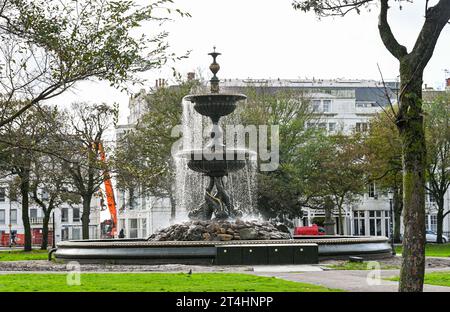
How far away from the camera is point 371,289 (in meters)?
15.4

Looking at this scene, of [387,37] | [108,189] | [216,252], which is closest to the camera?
[387,37]

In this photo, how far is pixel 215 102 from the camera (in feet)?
95.3

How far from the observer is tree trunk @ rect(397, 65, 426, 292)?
39.6 feet

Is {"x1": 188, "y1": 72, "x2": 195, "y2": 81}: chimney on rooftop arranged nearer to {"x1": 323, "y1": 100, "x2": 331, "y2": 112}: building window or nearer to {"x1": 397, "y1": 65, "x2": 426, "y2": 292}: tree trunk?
{"x1": 323, "y1": 100, "x2": 331, "y2": 112}: building window

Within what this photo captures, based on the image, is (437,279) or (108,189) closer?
(437,279)

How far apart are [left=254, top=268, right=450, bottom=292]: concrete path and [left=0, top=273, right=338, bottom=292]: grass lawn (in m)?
0.64

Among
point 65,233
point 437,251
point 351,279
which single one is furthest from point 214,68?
point 65,233

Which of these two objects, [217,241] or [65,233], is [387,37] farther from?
[65,233]

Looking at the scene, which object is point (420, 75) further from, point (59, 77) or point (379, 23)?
point (59, 77)

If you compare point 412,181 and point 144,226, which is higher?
point 412,181

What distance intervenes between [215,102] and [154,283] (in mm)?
12951

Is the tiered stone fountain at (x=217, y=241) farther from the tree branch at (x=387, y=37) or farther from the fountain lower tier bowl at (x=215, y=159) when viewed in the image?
the tree branch at (x=387, y=37)

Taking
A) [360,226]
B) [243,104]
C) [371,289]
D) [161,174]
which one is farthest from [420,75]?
[360,226]
